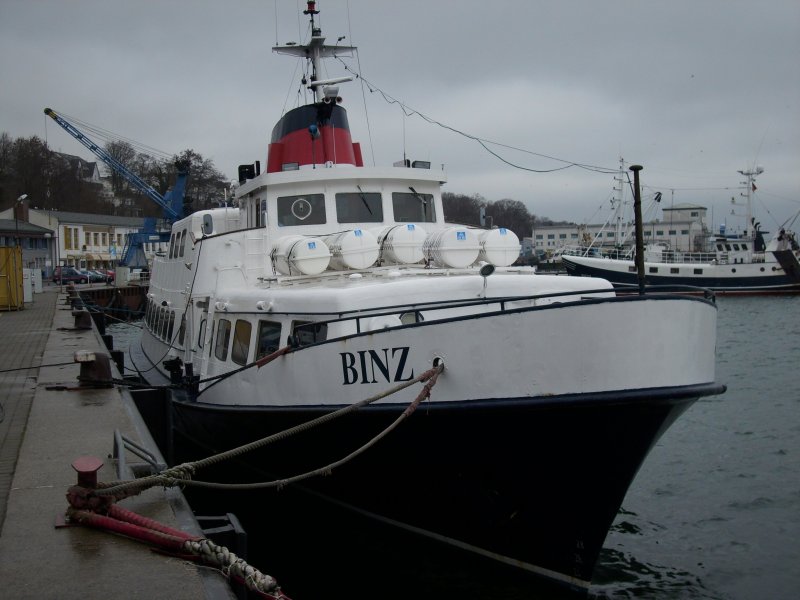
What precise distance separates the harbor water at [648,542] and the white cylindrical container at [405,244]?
3.66m

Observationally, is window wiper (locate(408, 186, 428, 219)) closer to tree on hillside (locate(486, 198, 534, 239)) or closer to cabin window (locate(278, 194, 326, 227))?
cabin window (locate(278, 194, 326, 227))

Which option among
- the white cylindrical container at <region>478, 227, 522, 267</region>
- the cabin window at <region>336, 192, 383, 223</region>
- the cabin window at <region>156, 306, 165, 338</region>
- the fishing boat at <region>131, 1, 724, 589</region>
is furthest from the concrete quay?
the white cylindrical container at <region>478, 227, 522, 267</region>

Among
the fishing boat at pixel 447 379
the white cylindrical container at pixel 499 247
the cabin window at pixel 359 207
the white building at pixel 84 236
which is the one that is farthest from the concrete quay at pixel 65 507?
the white building at pixel 84 236

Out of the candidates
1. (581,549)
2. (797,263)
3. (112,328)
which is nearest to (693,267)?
(797,263)

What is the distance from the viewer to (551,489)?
7781mm

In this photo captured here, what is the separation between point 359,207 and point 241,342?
343 cm

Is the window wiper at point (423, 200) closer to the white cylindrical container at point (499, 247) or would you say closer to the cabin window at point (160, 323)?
the white cylindrical container at point (499, 247)

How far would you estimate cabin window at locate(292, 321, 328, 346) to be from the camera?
9062mm

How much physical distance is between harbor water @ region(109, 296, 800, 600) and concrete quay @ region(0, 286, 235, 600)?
243cm

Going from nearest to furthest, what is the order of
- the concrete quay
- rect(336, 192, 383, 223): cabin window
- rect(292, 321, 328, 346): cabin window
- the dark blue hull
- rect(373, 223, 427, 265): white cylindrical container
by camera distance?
the concrete quay → the dark blue hull → rect(292, 321, 328, 346): cabin window → rect(373, 223, 427, 265): white cylindrical container → rect(336, 192, 383, 223): cabin window

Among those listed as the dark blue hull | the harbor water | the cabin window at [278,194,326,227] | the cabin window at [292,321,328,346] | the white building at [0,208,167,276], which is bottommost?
the harbor water

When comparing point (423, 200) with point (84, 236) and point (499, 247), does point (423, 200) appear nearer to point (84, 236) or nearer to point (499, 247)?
point (499, 247)

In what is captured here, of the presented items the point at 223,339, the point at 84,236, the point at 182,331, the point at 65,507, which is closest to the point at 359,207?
the point at 223,339

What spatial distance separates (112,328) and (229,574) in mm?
40137
